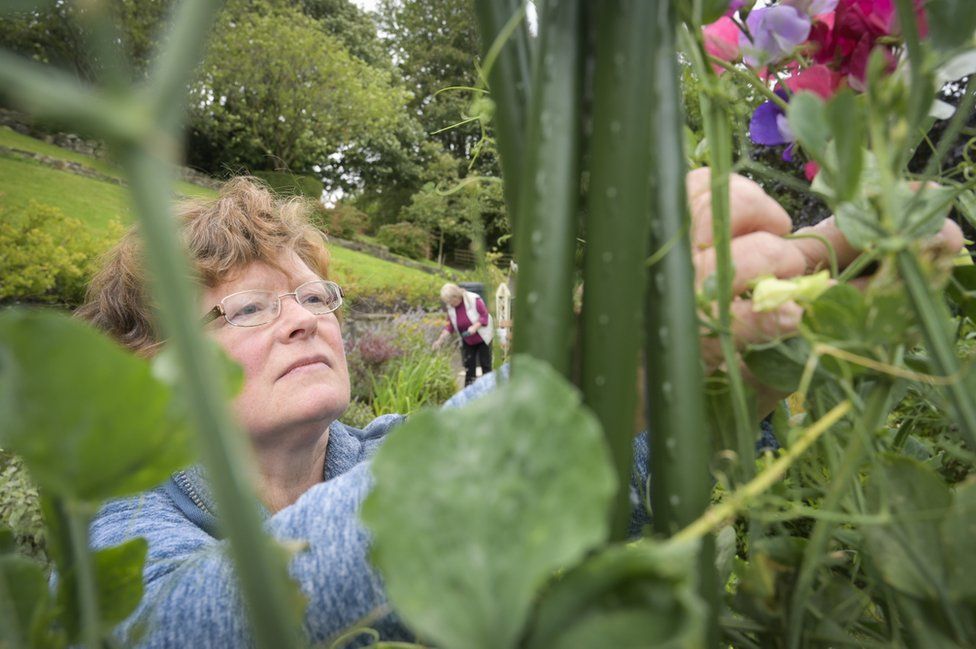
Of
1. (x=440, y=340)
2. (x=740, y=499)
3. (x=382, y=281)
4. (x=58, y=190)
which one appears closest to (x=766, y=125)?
(x=740, y=499)

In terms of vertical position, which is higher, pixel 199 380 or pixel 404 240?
pixel 199 380

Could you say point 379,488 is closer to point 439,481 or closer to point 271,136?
point 439,481

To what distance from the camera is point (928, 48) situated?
195 mm

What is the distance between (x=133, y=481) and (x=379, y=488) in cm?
6

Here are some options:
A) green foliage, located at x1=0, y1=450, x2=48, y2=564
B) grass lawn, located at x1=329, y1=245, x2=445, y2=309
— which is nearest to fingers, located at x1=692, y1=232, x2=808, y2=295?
green foliage, located at x1=0, y1=450, x2=48, y2=564

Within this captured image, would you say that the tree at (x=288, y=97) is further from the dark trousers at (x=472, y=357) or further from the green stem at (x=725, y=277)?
the green stem at (x=725, y=277)

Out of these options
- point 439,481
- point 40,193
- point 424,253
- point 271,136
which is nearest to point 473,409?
point 439,481

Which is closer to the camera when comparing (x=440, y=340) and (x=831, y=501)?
(x=831, y=501)

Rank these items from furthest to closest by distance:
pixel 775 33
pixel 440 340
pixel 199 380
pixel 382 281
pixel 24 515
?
pixel 382 281
pixel 440 340
pixel 24 515
pixel 775 33
pixel 199 380

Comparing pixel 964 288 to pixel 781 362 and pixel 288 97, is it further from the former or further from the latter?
pixel 288 97

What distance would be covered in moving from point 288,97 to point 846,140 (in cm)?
1381

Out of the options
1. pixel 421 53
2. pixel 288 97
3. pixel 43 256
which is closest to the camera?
pixel 43 256

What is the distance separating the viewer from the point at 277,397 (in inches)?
40.6

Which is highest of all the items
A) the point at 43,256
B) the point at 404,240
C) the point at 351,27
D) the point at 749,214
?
the point at 351,27
